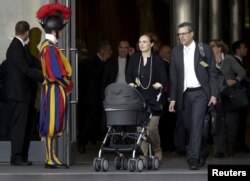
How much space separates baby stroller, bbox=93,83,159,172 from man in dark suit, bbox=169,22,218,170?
495 mm

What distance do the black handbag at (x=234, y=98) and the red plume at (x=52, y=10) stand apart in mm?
3485

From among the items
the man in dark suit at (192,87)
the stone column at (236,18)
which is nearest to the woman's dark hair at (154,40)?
the man in dark suit at (192,87)

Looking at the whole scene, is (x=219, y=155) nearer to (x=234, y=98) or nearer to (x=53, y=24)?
(x=234, y=98)

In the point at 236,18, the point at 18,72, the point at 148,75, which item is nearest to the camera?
the point at 148,75

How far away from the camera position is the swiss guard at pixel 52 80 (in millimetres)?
12914

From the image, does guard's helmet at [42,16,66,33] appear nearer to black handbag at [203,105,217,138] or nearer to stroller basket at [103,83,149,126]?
stroller basket at [103,83,149,126]

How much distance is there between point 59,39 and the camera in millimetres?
13703

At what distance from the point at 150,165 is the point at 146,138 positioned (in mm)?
359

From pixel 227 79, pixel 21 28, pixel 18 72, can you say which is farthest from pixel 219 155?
pixel 21 28

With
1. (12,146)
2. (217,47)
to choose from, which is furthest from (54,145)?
(217,47)

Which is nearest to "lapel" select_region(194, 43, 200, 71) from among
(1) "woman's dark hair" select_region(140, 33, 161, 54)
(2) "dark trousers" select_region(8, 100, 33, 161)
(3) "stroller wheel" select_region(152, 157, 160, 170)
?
(1) "woman's dark hair" select_region(140, 33, 161, 54)

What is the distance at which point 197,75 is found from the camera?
12984mm

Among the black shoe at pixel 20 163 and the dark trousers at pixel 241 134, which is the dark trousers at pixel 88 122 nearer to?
the dark trousers at pixel 241 134

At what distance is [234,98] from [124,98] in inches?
139
